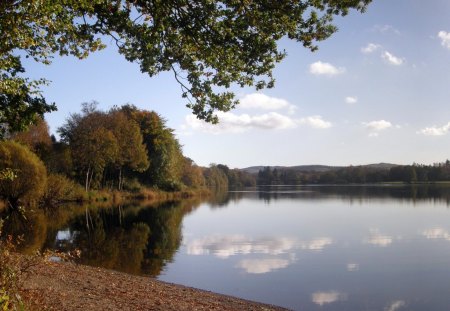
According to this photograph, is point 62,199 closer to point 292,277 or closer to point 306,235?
point 306,235

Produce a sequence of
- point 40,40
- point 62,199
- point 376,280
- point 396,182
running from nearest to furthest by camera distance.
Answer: point 40,40 < point 376,280 < point 62,199 < point 396,182

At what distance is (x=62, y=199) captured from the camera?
51562mm

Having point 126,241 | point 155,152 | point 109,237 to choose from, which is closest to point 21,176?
point 109,237

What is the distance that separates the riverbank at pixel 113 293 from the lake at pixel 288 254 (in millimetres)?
1875

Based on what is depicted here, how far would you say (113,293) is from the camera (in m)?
11.1

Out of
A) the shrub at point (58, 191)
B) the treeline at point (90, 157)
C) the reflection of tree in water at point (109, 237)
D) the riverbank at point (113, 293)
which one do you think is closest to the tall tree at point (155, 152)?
the treeline at point (90, 157)

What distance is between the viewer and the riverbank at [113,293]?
9.58 meters

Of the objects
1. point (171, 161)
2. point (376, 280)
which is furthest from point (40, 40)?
point (171, 161)

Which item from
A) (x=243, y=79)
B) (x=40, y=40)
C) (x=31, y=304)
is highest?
(x=40, y=40)

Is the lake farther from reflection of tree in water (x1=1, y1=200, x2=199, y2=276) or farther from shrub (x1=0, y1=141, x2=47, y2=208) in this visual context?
shrub (x1=0, y1=141, x2=47, y2=208)

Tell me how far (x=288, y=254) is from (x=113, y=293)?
1057cm

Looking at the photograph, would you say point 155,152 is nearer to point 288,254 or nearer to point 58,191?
point 58,191

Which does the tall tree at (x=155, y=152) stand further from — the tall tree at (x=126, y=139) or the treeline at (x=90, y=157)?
the tall tree at (x=126, y=139)

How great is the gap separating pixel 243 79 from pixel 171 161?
59887 millimetres
